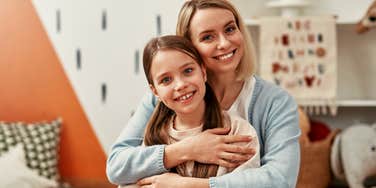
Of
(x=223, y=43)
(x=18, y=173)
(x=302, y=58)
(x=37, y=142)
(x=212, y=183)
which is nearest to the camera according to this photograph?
(x=212, y=183)

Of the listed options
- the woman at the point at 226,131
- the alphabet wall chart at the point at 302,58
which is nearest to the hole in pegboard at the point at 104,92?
the alphabet wall chart at the point at 302,58

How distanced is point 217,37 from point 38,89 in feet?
7.34

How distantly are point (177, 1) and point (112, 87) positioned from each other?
0.61 m

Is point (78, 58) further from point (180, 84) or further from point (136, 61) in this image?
point (180, 84)

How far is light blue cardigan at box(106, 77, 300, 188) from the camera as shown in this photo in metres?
1.55

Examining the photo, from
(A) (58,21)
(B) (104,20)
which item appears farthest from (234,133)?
(A) (58,21)

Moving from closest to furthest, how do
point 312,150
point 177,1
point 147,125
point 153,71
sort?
point 153,71
point 147,125
point 312,150
point 177,1

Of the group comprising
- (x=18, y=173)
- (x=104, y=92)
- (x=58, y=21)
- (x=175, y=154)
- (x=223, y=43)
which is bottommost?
(x=18, y=173)

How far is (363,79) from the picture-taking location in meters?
3.61

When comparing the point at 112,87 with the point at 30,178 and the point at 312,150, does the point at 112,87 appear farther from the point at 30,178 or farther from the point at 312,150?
the point at 312,150

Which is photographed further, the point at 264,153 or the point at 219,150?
the point at 264,153

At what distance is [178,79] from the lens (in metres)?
1.57

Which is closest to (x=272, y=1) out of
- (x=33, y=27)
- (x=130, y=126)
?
(x=33, y=27)

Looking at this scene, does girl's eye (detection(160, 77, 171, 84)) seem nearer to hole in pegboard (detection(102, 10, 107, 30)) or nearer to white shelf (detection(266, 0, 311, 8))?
white shelf (detection(266, 0, 311, 8))
